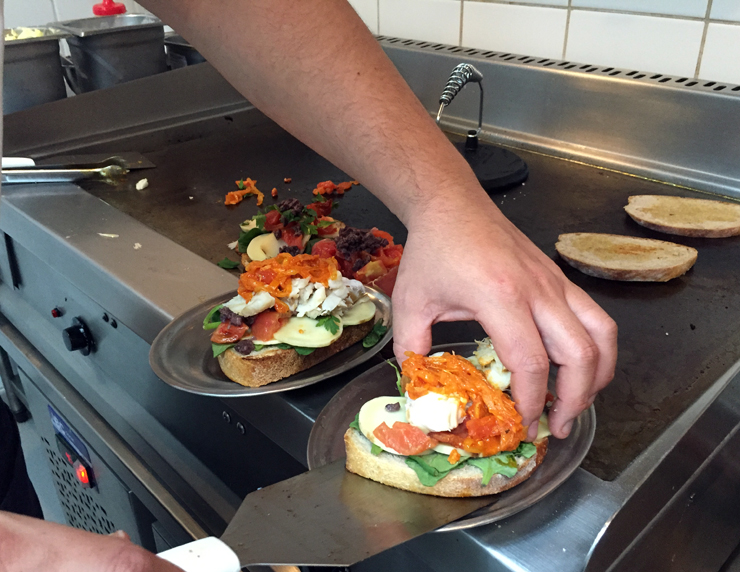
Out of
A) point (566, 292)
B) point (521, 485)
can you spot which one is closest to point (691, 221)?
point (566, 292)

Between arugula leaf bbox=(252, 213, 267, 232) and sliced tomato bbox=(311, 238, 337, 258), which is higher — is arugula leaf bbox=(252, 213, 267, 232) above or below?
above

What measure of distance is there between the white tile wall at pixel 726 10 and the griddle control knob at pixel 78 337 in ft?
5.32

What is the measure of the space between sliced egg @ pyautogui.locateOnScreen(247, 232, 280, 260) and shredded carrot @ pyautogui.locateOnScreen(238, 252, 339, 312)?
10.7 inches

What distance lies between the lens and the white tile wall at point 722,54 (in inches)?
62.2

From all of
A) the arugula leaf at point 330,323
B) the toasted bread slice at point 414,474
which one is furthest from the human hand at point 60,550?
the arugula leaf at point 330,323

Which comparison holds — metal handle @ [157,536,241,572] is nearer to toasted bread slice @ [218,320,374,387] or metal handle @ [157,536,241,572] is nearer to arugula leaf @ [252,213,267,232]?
toasted bread slice @ [218,320,374,387]

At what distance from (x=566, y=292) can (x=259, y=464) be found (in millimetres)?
579

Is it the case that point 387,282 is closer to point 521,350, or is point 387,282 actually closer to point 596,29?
point 521,350

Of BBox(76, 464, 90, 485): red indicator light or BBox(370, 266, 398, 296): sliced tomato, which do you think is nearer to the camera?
BBox(370, 266, 398, 296): sliced tomato

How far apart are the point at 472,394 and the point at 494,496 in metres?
0.11

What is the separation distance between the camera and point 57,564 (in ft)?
1.42

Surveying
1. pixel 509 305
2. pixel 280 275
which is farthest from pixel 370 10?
pixel 509 305

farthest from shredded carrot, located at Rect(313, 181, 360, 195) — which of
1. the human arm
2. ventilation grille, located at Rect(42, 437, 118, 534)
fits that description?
ventilation grille, located at Rect(42, 437, 118, 534)

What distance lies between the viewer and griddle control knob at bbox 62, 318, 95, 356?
52.6 inches
